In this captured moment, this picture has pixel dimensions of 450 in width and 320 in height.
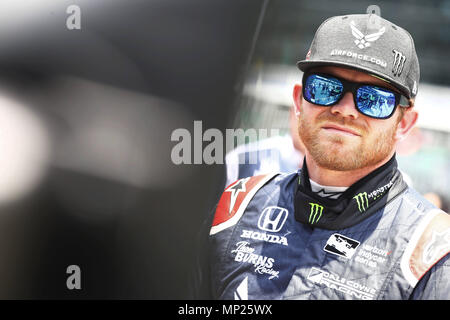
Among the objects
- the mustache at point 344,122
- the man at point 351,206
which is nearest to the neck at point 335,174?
the man at point 351,206

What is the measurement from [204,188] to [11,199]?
0.52m

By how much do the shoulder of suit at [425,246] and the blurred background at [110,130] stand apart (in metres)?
0.49

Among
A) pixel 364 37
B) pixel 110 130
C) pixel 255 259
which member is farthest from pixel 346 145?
pixel 110 130

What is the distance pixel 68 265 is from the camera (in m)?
1.33

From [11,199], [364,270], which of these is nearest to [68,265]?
[11,199]

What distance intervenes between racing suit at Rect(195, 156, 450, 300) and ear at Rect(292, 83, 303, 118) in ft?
0.56

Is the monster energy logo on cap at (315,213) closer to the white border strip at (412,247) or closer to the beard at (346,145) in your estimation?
the beard at (346,145)

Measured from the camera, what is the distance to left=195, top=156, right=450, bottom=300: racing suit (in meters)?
1.14

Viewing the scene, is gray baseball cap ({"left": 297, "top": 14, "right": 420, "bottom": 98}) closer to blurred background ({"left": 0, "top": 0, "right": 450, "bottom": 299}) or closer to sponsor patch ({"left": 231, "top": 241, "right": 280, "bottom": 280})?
blurred background ({"left": 0, "top": 0, "right": 450, "bottom": 299})

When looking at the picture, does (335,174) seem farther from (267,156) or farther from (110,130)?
(110,130)

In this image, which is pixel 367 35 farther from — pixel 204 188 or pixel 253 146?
pixel 204 188

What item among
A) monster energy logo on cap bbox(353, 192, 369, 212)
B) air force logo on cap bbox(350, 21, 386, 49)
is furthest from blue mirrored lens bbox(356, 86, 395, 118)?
monster energy logo on cap bbox(353, 192, 369, 212)

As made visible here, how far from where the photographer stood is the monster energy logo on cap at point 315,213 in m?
1.25

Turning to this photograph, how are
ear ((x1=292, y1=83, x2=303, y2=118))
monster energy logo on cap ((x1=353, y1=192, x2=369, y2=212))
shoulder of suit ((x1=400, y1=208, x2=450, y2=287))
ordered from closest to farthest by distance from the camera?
shoulder of suit ((x1=400, y1=208, x2=450, y2=287)) < monster energy logo on cap ((x1=353, y1=192, x2=369, y2=212)) < ear ((x1=292, y1=83, x2=303, y2=118))
